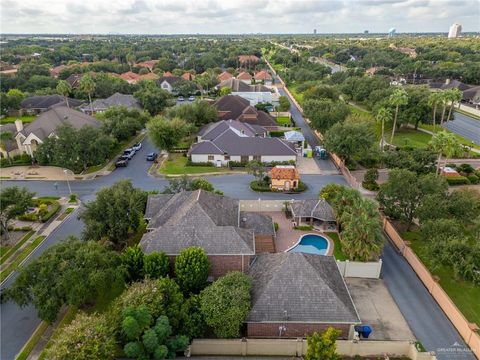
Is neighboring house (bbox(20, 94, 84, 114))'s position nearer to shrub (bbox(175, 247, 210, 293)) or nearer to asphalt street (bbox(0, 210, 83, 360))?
asphalt street (bbox(0, 210, 83, 360))

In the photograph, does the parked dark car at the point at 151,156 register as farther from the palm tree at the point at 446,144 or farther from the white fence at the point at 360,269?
the palm tree at the point at 446,144

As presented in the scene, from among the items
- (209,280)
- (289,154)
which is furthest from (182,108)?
(209,280)

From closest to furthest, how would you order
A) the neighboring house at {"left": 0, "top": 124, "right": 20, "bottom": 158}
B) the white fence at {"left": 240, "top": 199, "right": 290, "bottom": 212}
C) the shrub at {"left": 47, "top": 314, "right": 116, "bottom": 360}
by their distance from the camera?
the shrub at {"left": 47, "top": 314, "right": 116, "bottom": 360} → the white fence at {"left": 240, "top": 199, "right": 290, "bottom": 212} → the neighboring house at {"left": 0, "top": 124, "right": 20, "bottom": 158}

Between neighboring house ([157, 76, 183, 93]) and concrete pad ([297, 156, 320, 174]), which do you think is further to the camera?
neighboring house ([157, 76, 183, 93])

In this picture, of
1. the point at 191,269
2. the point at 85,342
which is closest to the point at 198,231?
the point at 191,269

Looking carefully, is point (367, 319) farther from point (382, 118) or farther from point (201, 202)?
point (382, 118)

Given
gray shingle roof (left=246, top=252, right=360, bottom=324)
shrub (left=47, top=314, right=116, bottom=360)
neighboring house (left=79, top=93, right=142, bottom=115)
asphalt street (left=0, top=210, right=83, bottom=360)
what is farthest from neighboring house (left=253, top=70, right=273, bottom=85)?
shrub (left=47, top=314, right=116, bottom=360)
